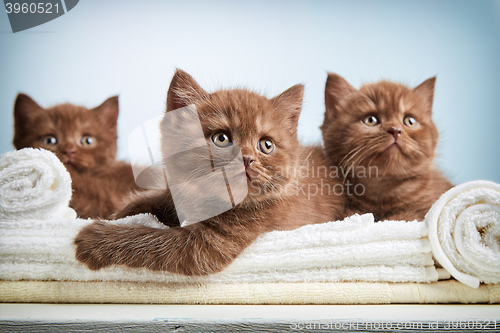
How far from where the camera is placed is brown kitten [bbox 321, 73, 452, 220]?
120 centimetres

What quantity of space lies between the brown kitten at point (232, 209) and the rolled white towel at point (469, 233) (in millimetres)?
337

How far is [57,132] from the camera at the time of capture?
1.43 metres

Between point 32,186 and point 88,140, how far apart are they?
1.75 ft

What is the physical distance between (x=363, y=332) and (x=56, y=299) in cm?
63

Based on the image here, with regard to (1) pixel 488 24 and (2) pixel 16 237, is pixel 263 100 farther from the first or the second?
(1) pixel 488 24

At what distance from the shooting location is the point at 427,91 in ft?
4.44

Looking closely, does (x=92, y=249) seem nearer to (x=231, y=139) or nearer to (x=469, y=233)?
(x=231, y=139)

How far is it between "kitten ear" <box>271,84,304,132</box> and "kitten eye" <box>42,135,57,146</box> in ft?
2.66

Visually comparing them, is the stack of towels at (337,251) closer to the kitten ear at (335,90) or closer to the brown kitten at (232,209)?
the brown kitten at (232,209)

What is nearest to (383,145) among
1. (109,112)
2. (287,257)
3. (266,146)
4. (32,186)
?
(266,146)

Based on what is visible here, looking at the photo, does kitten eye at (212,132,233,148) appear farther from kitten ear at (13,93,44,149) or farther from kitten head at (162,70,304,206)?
kitten ear at (13,93,44,149)

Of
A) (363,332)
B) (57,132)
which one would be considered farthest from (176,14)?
(363,332)

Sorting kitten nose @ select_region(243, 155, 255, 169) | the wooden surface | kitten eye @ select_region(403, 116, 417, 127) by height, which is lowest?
the wooden surface

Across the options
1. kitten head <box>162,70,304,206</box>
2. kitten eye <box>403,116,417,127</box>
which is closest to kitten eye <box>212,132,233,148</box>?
kitten head <box>162,70,304,206</box>
